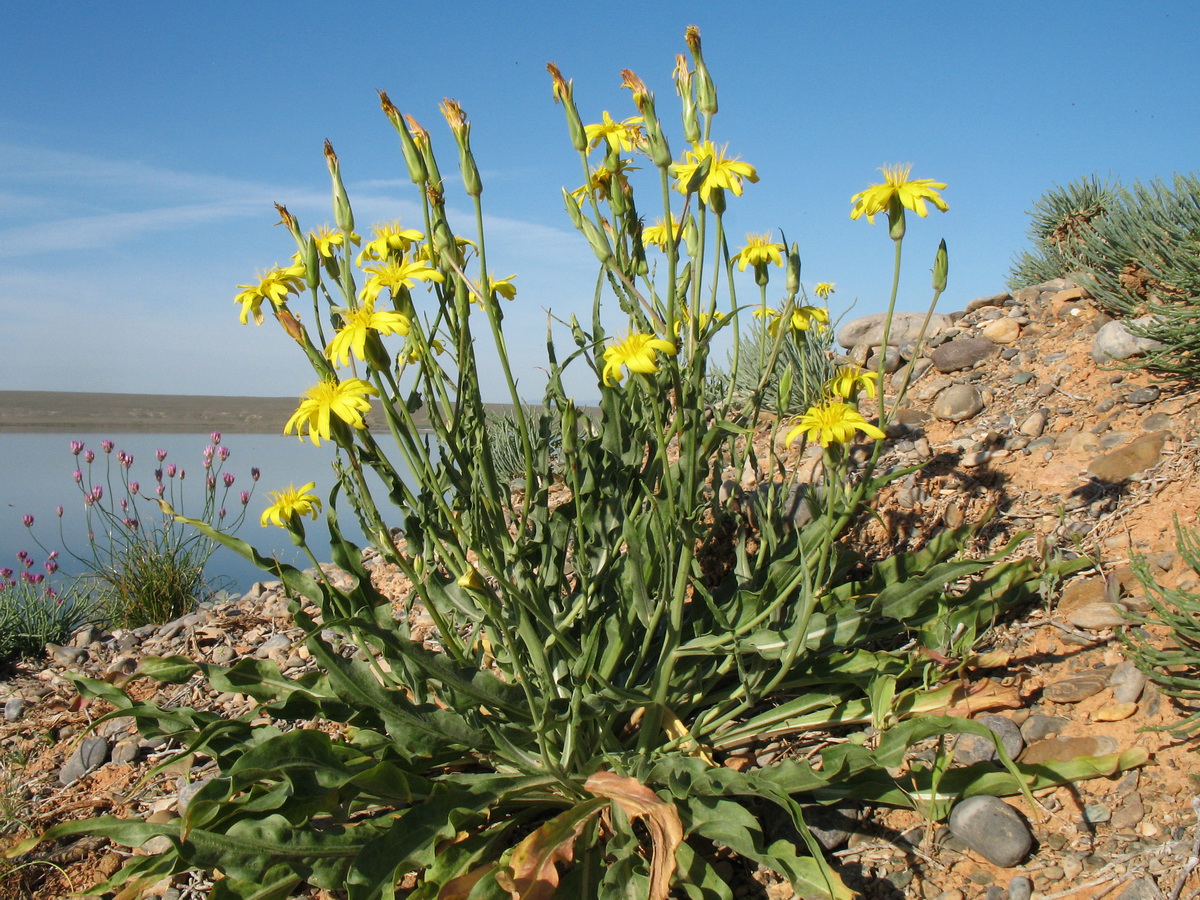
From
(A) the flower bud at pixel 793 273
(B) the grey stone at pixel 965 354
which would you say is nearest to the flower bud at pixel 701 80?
(A) the flower bud at pixel 793 273

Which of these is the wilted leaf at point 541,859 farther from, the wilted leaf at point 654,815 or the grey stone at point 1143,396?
the grey stone at point 1143,396

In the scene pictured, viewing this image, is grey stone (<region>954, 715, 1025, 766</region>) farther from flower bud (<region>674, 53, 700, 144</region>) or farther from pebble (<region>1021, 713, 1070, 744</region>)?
flower bud (<region>674, 53, 700, 144</region>)

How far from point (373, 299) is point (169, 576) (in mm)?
3113

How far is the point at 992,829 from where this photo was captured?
6.23 ft

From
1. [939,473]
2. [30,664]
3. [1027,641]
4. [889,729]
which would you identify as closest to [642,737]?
[889,729]

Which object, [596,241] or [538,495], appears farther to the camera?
[538,495]

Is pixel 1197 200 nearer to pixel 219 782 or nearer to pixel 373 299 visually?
pixel 373 299

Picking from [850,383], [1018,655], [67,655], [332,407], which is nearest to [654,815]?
[332,407]

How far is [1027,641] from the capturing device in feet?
8.22

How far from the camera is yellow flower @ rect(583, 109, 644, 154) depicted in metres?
2.14

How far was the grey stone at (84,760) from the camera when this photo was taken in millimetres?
2725

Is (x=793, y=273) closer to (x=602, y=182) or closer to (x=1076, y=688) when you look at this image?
(x=602, y=182)

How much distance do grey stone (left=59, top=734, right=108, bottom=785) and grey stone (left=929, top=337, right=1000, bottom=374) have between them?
162 inches

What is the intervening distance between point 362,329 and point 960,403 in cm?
312
